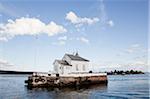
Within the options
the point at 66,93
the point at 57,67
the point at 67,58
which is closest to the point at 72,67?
the point at 67,58

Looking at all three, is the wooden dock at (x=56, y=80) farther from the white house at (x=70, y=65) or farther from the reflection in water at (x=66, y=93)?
the reflection in water at (x=66, y=93)

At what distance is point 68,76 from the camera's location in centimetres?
5328

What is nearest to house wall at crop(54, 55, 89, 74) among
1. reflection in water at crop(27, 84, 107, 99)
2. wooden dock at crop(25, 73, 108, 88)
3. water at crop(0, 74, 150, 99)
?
wooden dock at crop(25, 73, 108, 88)

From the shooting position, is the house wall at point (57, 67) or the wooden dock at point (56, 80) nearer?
the wooden dock at point (56, 80)

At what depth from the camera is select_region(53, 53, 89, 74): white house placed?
57.1m

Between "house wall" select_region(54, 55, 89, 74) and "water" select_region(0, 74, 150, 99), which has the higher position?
"house wall" select_region(54, 55, 89, 74)

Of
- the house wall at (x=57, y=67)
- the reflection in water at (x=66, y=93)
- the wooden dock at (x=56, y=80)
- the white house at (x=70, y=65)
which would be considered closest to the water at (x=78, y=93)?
the reflection in water at (x=66, y=93)

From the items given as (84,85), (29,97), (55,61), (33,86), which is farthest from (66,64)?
(29,97)

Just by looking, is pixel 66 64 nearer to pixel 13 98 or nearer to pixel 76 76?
pixel 76 76

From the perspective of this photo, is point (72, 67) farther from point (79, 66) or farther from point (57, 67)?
point (57, 67)

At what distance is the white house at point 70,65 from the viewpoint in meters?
57.1

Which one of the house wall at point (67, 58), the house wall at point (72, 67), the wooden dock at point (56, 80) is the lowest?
the wooden dock at point (56, 80)

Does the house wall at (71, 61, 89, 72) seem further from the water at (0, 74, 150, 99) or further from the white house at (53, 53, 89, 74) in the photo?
the water at (0, 74, 150, 99)

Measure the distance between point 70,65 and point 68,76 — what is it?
6.08m
